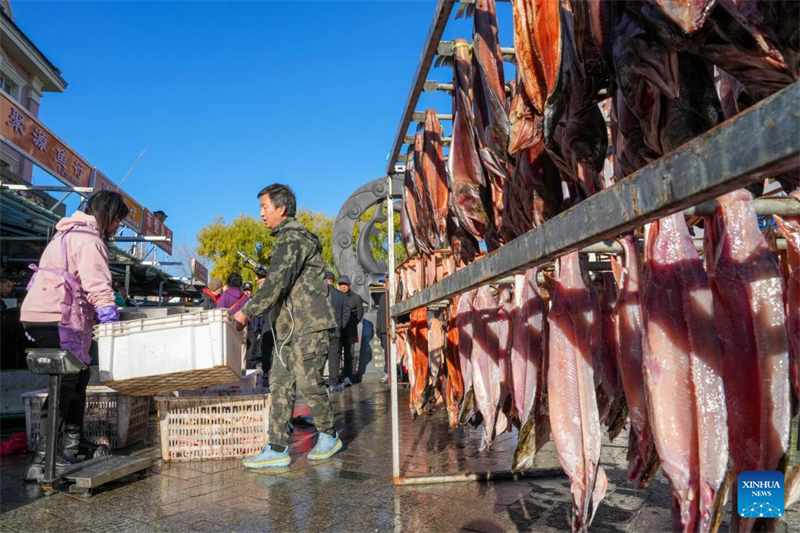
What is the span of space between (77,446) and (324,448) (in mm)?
2104

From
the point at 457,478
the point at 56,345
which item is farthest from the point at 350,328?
the point at 457,478

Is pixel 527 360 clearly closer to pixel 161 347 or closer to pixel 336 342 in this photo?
pixel 161 347

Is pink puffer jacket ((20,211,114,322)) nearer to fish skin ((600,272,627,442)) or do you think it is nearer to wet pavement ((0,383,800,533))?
wet pavement ((0,383,800,533))

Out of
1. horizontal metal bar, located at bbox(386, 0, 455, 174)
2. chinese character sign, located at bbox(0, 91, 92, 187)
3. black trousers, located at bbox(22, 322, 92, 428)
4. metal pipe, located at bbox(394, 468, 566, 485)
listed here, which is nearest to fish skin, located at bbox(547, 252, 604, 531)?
horizontal metal bar, located at bbox(386, 0, 455, 174)

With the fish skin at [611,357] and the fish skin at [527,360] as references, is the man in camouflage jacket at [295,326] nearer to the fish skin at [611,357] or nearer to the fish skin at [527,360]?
the fish skin at [527,360]

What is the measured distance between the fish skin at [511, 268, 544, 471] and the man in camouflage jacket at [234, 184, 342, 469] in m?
3.00

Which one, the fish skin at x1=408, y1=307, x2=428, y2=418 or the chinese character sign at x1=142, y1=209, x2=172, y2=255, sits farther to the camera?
the chinese character sign at x1=142, y1=209, x2=172, y2=255

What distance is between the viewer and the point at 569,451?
5.02 ft

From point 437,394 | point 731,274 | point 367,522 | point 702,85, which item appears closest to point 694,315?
point 731,274

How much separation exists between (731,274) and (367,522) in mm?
2611

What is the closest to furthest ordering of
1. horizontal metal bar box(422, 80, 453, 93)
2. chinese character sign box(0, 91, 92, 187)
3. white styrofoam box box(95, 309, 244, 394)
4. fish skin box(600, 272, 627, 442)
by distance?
fish skin box(600, 272, 627, 442)
horizontal metal bar box(422, 80, 453, 93)
white styrofoam box box(95, 309, 244, 394)
chinese character sign box(0, 91, 92, 187)

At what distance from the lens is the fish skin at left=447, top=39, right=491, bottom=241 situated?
254 cm

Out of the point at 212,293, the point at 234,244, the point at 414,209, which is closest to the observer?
the point at 414,209

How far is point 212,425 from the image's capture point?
15.9 ft
